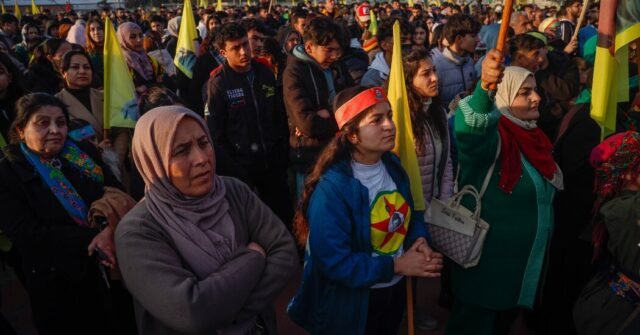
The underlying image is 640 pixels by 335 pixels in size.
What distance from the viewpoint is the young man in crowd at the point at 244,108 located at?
13.4ft

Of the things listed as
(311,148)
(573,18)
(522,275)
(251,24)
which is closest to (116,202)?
(311,148)

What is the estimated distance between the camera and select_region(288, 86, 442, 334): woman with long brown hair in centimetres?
220

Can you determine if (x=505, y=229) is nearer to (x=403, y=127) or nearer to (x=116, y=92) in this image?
(x=403, y=127)

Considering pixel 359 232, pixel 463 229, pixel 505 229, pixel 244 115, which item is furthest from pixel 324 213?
pixel 244 115

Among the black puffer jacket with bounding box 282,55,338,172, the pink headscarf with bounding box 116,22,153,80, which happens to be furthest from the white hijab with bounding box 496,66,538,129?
the pink headscarf with bounding box 116,22,153,80

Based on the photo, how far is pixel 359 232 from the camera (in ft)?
7.50

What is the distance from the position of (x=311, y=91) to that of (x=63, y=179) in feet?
6.19

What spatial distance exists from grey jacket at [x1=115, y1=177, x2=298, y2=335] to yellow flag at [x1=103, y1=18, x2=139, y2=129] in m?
2.12

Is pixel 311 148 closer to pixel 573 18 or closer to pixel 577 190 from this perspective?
pixel 577 190

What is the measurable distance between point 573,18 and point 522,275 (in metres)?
8.10

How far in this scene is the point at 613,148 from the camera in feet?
7.98

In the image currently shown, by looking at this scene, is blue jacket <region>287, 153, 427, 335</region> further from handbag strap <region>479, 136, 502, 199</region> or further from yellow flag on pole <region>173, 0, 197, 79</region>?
yellow flag on pole <region>173, 0, 197, 79</region>

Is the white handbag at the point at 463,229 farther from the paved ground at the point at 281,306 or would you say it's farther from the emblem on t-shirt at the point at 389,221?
the paved ground at the point at 281,306

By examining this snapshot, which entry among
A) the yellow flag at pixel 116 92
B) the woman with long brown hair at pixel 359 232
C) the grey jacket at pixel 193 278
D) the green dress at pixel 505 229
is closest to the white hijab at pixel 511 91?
the green dress at pixel 505 229
